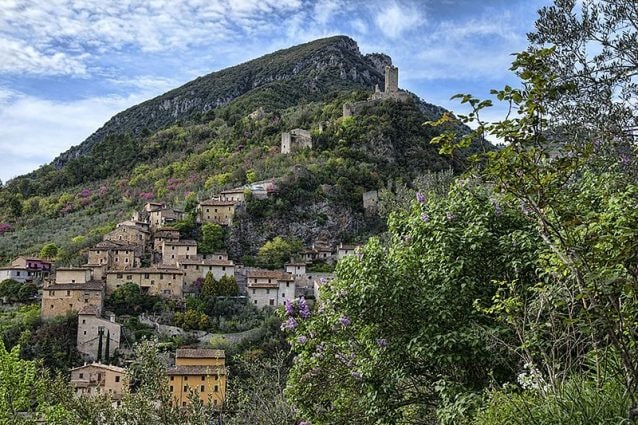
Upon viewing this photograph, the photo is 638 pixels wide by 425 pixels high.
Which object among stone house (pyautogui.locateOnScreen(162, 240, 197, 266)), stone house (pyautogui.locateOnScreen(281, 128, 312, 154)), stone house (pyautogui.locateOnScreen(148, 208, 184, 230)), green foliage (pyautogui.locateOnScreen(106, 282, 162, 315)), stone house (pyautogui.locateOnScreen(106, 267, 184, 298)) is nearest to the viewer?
green foliage (pyautogui.locateOnScreen(106, 282, 162, 315))

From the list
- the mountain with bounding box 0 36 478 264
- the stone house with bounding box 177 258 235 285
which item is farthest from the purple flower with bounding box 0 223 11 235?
the stone house with bounding box 177 258 235 285

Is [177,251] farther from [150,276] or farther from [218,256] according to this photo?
[150,276]

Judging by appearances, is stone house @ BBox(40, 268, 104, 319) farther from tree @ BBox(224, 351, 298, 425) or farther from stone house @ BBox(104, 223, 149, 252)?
tree @ BBox(224, 351, 298, 425)

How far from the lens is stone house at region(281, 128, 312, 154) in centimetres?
7488

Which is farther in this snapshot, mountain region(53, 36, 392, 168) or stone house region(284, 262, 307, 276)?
mountain region(53, 36, 392, 168)

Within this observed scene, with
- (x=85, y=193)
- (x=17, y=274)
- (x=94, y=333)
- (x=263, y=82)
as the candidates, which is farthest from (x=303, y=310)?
(x=263, y=82)

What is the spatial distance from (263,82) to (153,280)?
101 m

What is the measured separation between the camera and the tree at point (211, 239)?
53.7 metres

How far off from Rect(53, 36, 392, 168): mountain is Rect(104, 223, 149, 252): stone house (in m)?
70.5

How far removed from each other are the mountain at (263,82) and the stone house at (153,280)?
7989 centimetres

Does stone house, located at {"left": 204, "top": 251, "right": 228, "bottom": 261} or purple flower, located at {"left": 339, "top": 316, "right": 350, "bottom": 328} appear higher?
purple flower, located at {"left": 339, "top": 316, "right": 350, "bottom": 328}

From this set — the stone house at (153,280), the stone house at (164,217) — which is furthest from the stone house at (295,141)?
the stone house at (153,280)

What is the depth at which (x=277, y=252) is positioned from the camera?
182 feet

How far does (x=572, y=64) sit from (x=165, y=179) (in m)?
75.0
